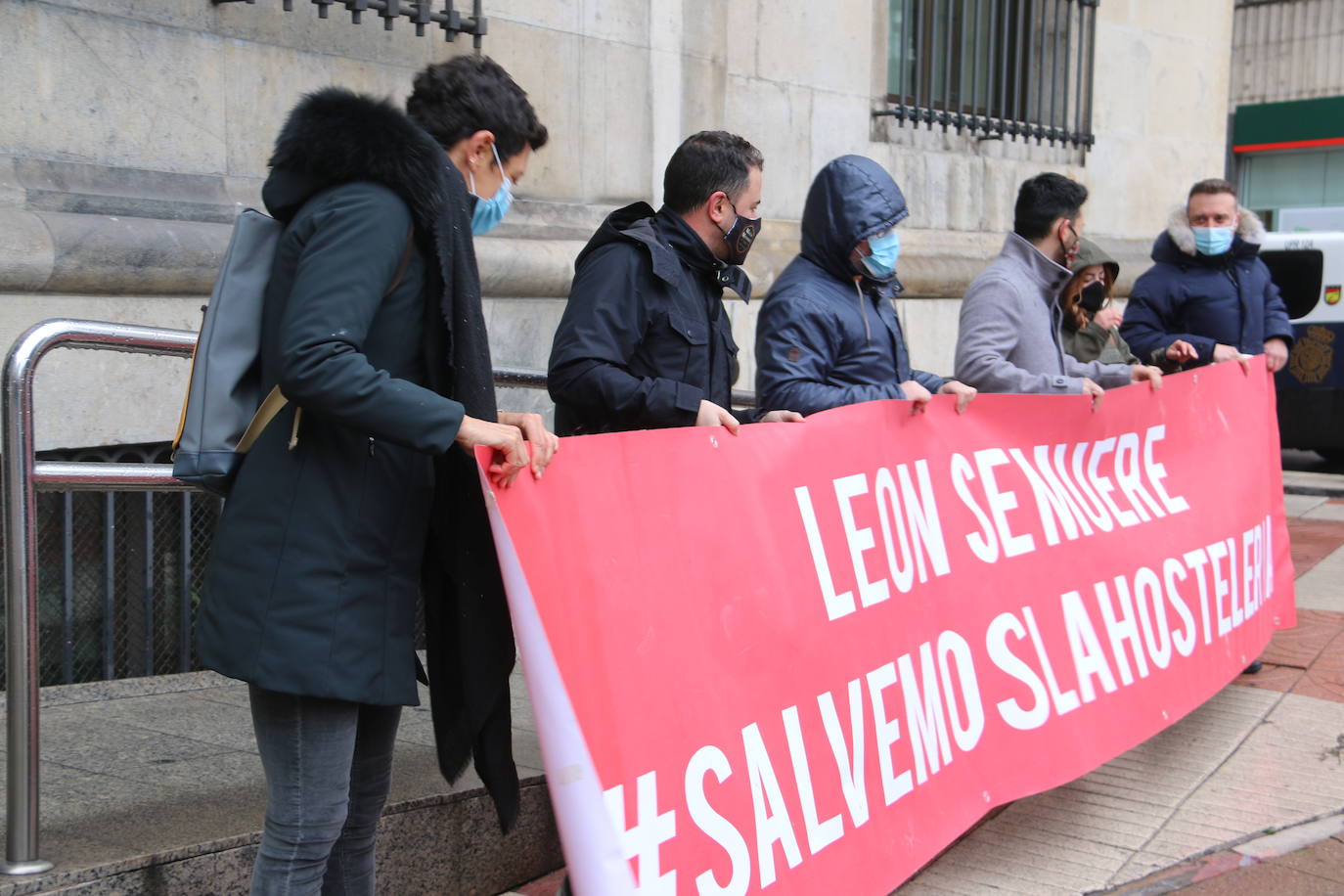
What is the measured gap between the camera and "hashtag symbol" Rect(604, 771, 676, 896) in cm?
263

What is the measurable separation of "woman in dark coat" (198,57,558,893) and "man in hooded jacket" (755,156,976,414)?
4.68 ft

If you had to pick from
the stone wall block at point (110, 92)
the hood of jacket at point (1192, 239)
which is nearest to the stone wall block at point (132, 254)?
the stone wall block at point (110, 92)

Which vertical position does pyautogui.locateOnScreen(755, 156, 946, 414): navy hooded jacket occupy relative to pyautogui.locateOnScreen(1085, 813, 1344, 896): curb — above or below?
above

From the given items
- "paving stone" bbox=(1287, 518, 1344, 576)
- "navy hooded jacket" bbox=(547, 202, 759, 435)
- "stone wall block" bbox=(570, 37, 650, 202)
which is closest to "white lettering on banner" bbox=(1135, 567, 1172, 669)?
"navy hooded jacket" bbox=(547, 202, 759, 435)

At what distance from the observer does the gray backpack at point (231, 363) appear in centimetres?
231

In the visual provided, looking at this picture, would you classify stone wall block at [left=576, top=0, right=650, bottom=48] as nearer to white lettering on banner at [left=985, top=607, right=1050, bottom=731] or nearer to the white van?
white lettering on banner at [left=985, top=607, right=1050, bottom=731]

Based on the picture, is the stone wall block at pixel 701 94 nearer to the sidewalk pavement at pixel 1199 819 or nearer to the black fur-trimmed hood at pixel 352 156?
the sidewalk pavement at pixel 1199 819

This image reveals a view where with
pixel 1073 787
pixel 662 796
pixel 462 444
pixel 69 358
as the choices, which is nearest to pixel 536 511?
pixel 462 444

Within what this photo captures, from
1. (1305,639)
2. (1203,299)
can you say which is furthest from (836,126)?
(1305,639)

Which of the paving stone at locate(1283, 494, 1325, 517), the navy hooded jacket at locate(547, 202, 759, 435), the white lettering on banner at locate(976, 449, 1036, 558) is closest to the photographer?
the navy hooded jacket at locate(547, 202, 759, 435)

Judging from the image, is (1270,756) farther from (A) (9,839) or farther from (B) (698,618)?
(A) (9,839)

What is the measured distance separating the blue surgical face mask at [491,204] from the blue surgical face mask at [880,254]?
1502mm

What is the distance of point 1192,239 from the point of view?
6.09 metres

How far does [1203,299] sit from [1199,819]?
8.91ft
